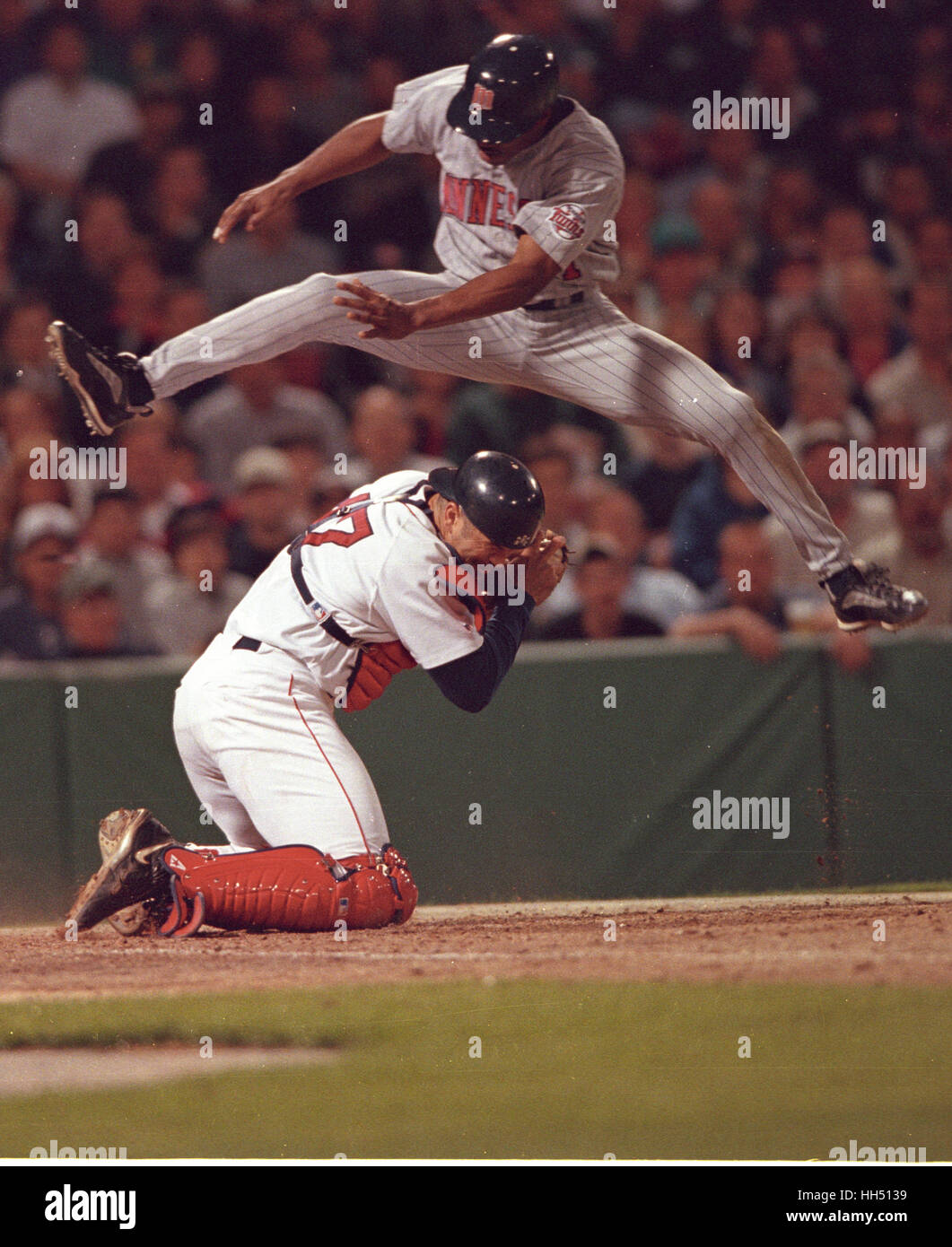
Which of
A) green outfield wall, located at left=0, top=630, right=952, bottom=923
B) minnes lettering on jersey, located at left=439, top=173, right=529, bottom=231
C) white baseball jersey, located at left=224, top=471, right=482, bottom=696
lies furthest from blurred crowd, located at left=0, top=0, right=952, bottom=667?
white baseball jersey, located at left=224, top=471, right=482, bottom=696

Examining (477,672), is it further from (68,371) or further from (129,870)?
(68,371)

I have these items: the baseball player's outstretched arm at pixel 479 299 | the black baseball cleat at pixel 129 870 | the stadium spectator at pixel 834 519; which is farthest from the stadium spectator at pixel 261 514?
the stadium spectator at pixel 834 519

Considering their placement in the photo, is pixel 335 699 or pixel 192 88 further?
pixel 192 88

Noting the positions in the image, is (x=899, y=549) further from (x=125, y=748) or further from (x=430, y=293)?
(x=125, y=748)

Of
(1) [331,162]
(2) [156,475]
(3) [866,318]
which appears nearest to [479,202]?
(1) [331,162]

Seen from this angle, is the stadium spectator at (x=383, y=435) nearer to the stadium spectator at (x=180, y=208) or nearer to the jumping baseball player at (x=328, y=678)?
the stadium spectator at (x=180, y=208)

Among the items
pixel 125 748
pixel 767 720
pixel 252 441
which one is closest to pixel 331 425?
pixel 252 441

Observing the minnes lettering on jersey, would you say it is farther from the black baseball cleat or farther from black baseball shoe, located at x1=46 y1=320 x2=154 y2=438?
the black baseball cleat
